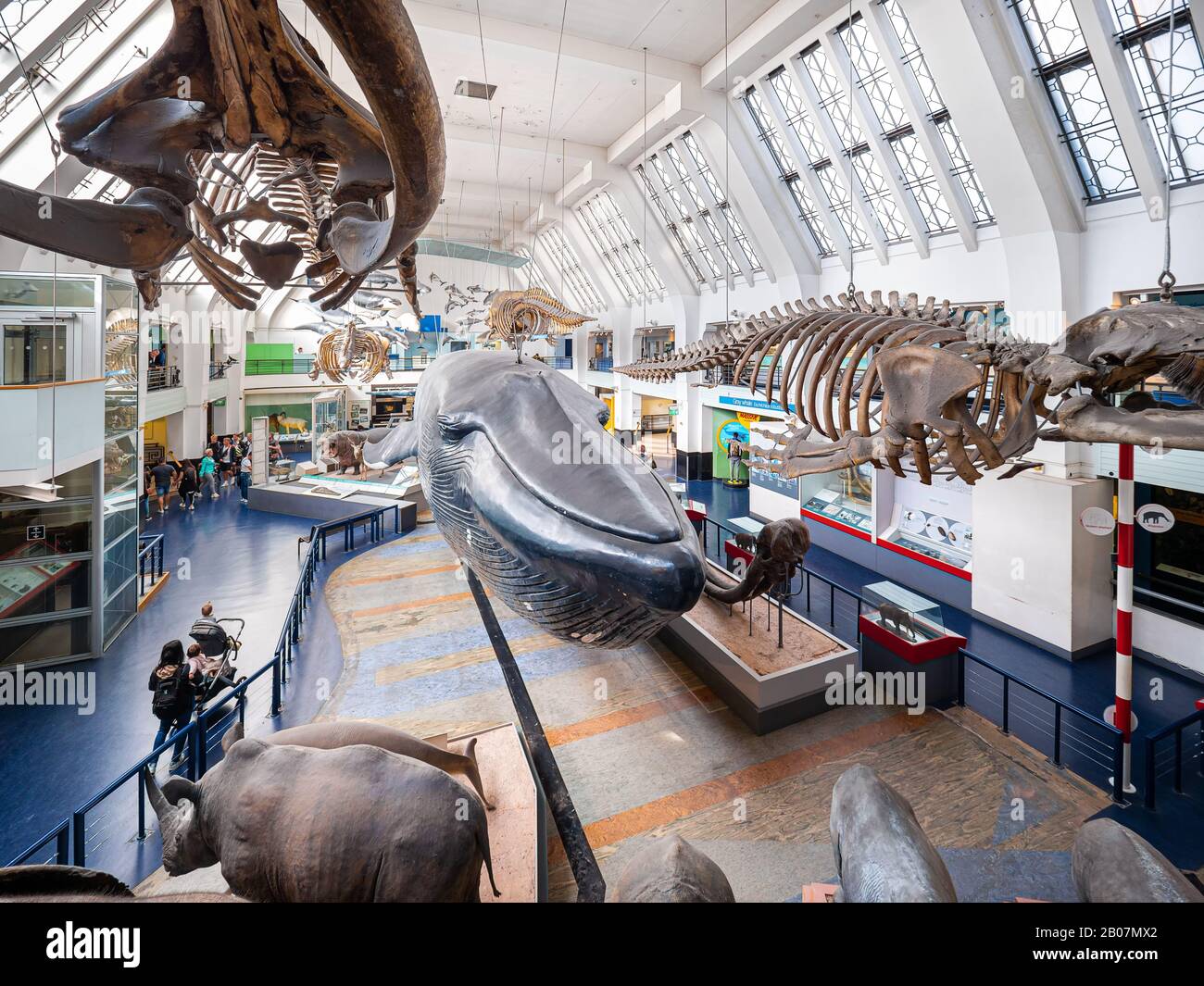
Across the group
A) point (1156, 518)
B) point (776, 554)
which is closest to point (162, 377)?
point (776, 554)

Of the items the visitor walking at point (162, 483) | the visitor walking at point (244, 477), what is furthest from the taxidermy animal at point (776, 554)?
the visitor walking at point (244, 477)

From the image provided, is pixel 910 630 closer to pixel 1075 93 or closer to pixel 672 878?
pixel 672 878

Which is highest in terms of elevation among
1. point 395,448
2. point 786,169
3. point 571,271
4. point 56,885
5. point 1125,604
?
point 571,271

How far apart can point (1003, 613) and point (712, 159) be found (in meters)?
11.2

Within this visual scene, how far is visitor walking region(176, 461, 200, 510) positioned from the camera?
15938mm

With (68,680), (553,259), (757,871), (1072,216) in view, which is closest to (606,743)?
(757,871)

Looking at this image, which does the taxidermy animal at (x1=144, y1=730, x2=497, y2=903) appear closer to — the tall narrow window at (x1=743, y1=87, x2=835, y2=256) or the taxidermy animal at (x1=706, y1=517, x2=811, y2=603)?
the taxidermy animal at (x1=706, y1=517, x2=811, y2=603)

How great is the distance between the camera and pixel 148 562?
1195 centimetres

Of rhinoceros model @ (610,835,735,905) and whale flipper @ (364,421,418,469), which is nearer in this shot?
rhinoceros model @ (610,835,735,905)

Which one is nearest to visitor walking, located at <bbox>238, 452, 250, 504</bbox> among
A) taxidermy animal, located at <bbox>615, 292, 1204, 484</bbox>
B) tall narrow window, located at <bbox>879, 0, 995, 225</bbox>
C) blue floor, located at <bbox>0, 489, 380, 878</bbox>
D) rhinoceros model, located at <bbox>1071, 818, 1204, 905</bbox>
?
blue floor, located at <bbox>0, 489, 380, 878</bbox>

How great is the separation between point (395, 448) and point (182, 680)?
5.22m

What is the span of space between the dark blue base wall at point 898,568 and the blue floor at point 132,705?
293 inches

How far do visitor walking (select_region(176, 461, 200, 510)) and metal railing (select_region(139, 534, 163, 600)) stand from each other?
3557 mm

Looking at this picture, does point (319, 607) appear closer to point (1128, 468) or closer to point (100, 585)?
point (100, 585)
